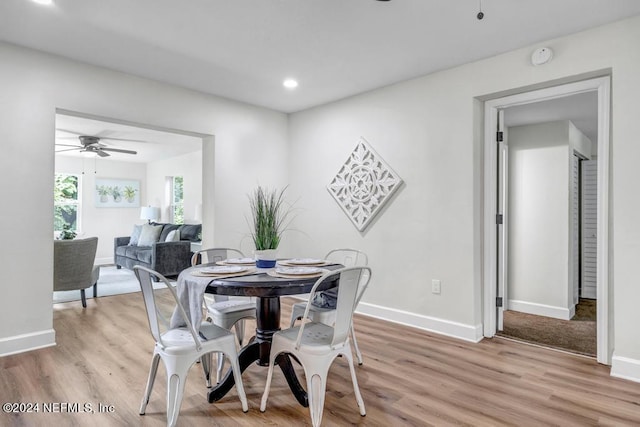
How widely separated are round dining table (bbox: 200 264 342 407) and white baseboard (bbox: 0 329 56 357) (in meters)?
1.76

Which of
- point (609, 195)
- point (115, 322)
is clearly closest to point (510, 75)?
point (609, 195)

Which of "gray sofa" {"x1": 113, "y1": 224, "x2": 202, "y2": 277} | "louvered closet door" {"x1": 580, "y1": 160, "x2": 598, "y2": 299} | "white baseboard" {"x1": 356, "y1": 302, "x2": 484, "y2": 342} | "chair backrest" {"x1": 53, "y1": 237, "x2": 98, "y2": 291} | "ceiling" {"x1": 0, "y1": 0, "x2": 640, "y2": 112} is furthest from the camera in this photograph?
"gray sofa" {"x1": 113, "y1": 224, "x2": 202, "y2": 277}

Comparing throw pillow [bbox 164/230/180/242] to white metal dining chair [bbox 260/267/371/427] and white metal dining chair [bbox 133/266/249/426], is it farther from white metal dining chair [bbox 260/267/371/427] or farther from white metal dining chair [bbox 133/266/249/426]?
white metal dining chair [bbox 260/267/371/427]

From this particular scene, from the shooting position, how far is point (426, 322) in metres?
3.49

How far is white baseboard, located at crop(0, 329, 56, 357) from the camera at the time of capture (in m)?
2.83

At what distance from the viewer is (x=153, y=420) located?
76.9 inches

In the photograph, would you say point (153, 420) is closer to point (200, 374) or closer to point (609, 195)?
point (200, 374)

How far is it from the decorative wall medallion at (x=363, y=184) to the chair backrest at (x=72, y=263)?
2962 mm

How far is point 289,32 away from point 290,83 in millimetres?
1061

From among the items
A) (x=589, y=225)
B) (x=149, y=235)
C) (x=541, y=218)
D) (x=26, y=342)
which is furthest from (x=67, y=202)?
(x=589, y=225)

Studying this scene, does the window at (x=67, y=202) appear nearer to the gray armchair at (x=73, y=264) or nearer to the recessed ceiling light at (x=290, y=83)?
the gray armchair at (x=73, y=264)

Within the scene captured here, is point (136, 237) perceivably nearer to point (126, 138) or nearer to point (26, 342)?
point (126, 138)

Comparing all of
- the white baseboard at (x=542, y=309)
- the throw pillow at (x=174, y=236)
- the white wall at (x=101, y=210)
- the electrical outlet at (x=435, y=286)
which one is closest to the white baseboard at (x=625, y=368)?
the electrical outlet at (x=435, y=286)

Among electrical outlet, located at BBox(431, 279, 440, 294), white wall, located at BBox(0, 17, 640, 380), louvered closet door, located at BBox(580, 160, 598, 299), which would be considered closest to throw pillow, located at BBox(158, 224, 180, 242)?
white wall, located at BBox(0, 17, 640, 380)
